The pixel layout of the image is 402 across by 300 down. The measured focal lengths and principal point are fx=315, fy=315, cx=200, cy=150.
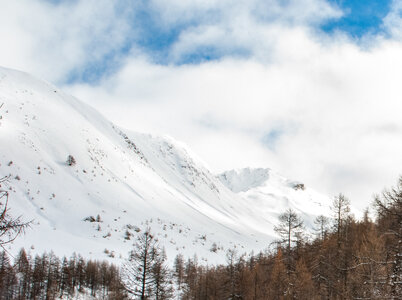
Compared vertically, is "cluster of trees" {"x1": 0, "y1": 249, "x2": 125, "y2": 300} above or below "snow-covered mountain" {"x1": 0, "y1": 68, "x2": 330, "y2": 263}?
below

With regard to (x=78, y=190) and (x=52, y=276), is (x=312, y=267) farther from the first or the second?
(x=78, y=190)

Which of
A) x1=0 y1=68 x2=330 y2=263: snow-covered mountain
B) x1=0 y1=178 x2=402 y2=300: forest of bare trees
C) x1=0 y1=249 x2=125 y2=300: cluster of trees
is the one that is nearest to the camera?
x1=0 y1=178 x2=402 y2=300: forest of bare trees

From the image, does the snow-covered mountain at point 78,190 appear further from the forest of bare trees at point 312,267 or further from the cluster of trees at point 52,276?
the forest of bare trees at point 312,267

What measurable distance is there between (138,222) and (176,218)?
21.9 m

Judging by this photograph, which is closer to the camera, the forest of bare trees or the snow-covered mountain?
the forest of bare trees

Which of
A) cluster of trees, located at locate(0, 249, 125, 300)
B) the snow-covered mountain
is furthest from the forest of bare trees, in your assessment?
the snow-covered mountain

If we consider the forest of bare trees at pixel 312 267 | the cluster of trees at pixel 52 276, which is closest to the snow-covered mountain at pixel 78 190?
the cluster of trees at pixel 52 276

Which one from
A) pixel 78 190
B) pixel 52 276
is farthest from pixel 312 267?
pixel 78 190

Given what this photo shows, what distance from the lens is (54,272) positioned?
→ 63.2m

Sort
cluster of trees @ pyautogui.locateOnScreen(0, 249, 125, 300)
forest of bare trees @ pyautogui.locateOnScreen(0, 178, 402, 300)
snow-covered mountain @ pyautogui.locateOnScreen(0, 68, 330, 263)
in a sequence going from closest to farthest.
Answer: forest of bare trees @ pyautogui.locateOnScreen(0, 178, 402, 300)
cluster of trees @ pyautogui.locateOnScreen(0, 249, 125, 300)
snow-covered mountain @ pyautogui.locateOnScreen(0, 68, 330, 263)

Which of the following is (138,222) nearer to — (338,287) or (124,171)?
(124,171)

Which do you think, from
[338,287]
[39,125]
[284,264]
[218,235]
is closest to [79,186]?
[39,125]

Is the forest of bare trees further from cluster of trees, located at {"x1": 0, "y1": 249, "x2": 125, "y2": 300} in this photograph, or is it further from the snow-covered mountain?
the snow-covered mountain

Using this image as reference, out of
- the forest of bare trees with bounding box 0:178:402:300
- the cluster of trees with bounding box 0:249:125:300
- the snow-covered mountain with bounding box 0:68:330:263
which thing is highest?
the snow-covered mountain with bounding box 0:68:330:263
